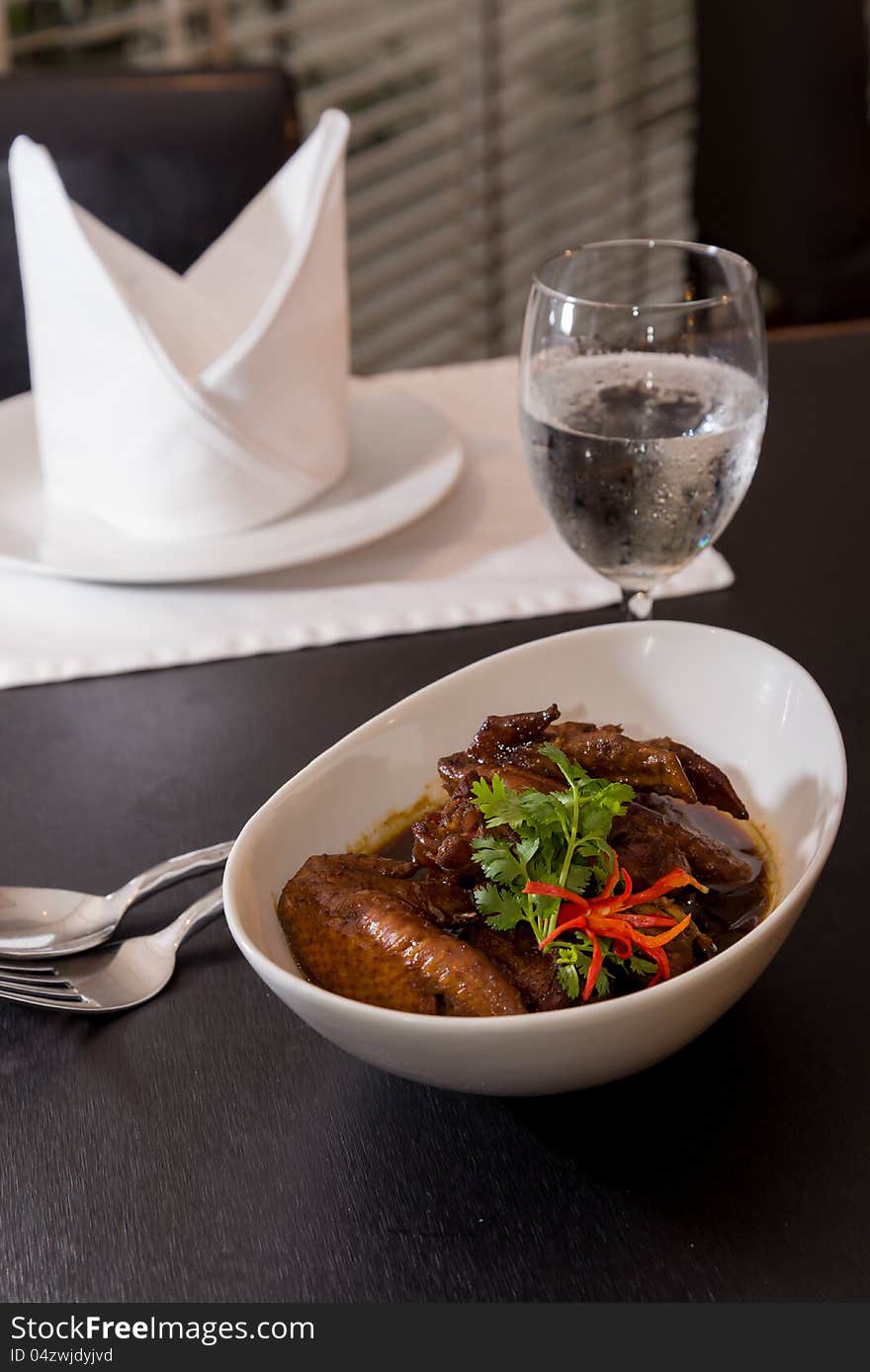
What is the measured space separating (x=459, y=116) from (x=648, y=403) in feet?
9.40

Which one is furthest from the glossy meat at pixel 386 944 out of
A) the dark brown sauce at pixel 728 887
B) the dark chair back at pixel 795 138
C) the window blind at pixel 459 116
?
the dark chair back at pixel 795 138

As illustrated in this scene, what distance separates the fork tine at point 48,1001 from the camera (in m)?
0.68

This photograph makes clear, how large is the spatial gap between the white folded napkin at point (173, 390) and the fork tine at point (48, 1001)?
1.56ft

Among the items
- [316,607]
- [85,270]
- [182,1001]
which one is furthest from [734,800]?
[85,270]

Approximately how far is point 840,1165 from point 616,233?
3801 millimetres

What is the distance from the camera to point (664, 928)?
0.60 meters

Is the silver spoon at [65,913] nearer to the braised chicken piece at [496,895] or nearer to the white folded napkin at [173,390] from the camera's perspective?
the braised chicken piece at [496,895]

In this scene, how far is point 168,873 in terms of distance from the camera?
77 cm

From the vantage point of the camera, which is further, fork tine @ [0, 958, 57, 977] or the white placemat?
the white placemat

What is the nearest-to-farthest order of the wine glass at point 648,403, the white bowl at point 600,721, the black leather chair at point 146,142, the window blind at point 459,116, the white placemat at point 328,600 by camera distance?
the white bowl at point 600,721 → the wine glass at point 648,403 → the white placemat at point 328,600 → the black leather chair at point 146,142 → the window blind at point 459,116

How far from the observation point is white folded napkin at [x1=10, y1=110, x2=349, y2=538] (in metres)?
1.04

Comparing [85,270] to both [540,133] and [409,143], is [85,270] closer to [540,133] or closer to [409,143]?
[409,143]

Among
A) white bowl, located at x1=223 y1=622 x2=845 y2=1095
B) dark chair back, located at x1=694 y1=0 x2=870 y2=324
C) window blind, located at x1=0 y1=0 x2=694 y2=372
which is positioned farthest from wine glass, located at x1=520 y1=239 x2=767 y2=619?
dark chair back, located at x1=694 y1=0 x2=870 y2=324

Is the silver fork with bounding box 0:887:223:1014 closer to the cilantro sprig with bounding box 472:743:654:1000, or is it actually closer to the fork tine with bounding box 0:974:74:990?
the fork tine with bounding box 0:974:74:990
